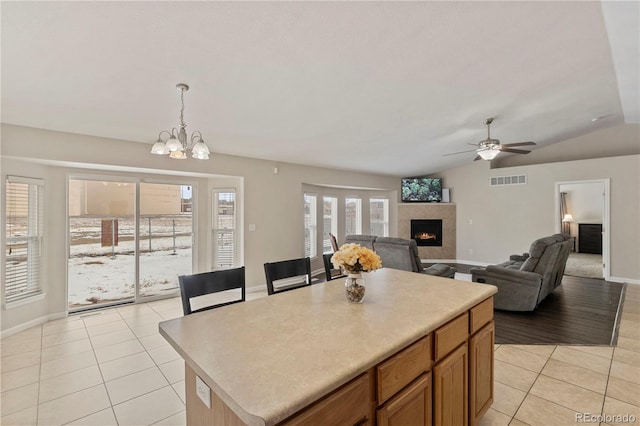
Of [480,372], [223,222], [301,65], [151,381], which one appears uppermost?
[301,65]

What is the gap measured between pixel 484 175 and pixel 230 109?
6.91 m

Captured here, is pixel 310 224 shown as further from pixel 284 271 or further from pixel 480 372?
pixel 480 372

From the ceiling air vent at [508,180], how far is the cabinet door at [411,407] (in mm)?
7311

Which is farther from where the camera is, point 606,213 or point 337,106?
point 606,213

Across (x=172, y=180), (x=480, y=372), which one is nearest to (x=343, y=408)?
(x=480, y=372)

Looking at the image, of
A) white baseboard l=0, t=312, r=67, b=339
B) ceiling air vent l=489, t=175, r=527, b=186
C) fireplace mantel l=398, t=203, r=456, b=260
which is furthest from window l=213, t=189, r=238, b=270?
ceiling air vent l=489, t=175, r=527, b=186

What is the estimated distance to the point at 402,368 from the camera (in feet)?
4.20

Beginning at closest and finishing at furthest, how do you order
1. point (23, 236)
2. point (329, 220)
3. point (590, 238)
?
point (23, 236)
point (329, 220)
point (590, 238)

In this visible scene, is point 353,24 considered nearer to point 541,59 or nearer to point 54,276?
point 541,59

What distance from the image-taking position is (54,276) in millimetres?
3988

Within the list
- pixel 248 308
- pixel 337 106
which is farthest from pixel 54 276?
pixel 337 106

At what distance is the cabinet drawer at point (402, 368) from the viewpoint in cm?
118

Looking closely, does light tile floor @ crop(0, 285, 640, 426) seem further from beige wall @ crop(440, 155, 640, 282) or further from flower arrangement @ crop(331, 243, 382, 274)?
beige wall @ crop(440, 155, 640, 282)

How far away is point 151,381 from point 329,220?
5.39 meters
